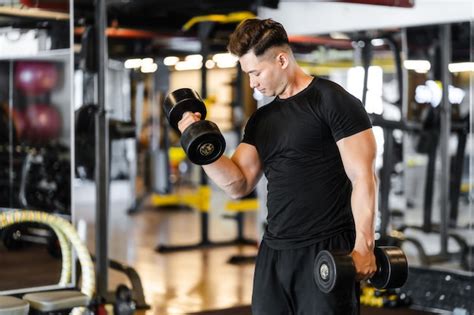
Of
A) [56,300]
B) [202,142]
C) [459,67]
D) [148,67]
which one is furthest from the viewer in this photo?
[148,67]

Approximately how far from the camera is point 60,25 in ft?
13.6

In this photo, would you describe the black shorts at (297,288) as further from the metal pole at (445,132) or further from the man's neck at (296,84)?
the metal pole at (445,132)

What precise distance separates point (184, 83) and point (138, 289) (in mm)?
6360

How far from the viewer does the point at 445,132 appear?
559 cm

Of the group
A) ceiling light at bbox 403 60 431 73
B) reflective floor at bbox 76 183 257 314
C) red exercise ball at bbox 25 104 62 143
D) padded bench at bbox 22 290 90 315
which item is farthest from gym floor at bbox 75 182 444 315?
ceiling light at bbox 403 60 431 73

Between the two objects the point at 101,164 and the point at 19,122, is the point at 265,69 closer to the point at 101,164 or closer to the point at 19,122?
the point at 101,164

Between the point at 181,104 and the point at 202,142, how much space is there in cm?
22

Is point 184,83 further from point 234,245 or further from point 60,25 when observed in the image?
point 60,25

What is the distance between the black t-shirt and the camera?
227cm

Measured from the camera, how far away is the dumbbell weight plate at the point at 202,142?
2.34 meters

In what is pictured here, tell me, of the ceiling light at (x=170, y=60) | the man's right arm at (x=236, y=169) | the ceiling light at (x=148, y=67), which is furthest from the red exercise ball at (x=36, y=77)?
the man's right arm at (x=236, y=169)

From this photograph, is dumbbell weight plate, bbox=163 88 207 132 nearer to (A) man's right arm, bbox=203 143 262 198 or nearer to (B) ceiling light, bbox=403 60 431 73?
(A) man's right arm, bbox=203 143 262 198

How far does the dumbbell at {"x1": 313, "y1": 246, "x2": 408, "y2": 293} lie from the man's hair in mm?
626

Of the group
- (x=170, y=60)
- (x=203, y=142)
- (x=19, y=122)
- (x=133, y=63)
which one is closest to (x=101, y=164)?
(x=19, y=122)
